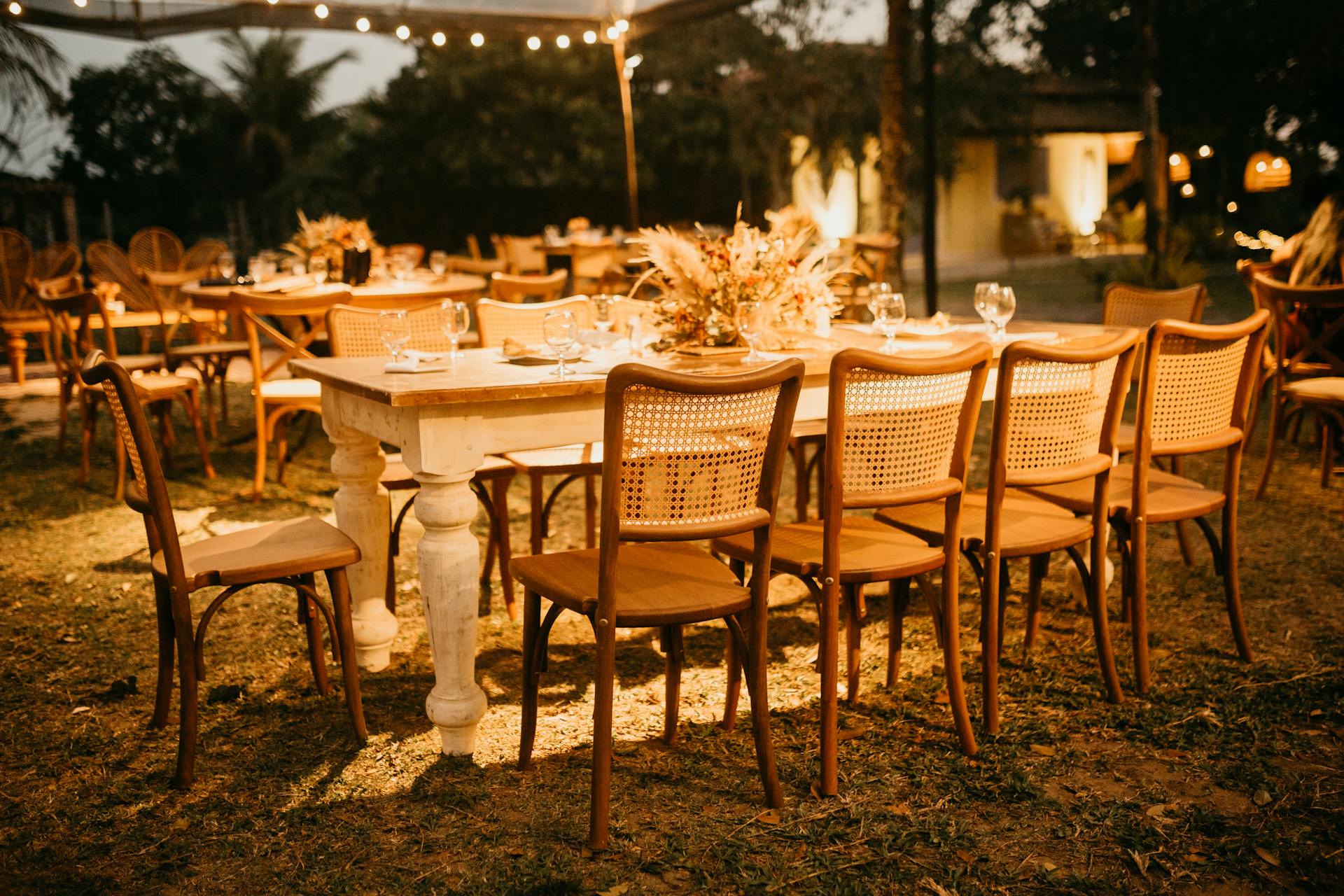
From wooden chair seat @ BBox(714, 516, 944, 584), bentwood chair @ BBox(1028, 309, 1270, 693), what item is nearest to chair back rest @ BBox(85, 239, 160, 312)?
wooden chair seat @ BBox(714, 516, 944, 584)

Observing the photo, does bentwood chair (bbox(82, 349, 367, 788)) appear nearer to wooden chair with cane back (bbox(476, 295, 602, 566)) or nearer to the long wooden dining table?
the long wooden dining table

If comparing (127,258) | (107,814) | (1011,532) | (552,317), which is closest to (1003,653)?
(1011,532)

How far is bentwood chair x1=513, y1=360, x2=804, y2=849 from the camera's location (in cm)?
251

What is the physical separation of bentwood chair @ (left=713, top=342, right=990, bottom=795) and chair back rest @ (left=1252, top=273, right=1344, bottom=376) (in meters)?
3.01

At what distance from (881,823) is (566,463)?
1784mm

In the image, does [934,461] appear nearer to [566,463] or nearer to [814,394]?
[814,394]

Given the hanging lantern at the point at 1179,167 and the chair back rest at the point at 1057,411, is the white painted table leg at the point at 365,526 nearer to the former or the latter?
the chair back rest at the point at 1057,411

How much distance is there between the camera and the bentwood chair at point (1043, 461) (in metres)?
3.04

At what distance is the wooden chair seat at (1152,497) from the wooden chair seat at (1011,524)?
4cm

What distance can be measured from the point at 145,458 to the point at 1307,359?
5.97m

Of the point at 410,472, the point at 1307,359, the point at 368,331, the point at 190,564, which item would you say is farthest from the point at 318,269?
the point at 1307,359

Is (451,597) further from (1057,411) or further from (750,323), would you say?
(1057,411)

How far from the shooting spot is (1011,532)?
10.7 ft

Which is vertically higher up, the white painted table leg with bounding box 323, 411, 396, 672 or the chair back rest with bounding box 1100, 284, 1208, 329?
the chair back rest with bounding box 1100, 284, 1208, 329
